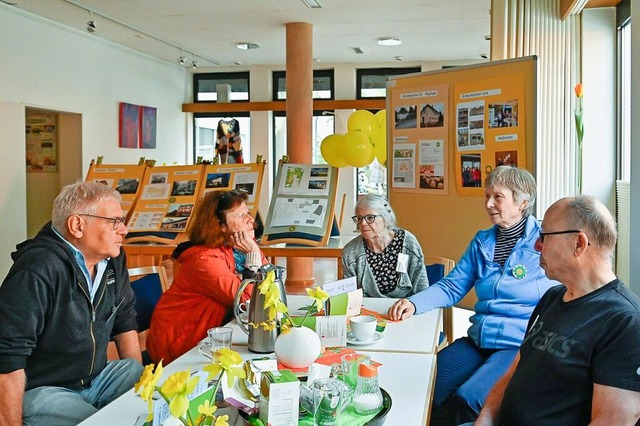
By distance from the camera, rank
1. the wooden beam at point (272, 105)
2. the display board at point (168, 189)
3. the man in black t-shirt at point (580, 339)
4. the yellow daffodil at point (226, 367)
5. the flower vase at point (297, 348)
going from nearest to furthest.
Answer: the yellow daffodil at point (226, 367), the man in black t-shirt at point (580, 339), the flower vase at point (297, 348), the display board at point (168, 189), the wooden beam at point (272, 105)

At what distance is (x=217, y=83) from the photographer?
11016 millimetres

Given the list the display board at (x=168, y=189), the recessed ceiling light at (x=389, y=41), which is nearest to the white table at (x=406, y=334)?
the display board at (x=168, y=189)

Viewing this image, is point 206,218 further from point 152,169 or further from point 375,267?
point 152,169

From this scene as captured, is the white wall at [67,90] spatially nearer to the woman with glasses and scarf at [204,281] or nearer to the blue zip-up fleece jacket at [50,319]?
the woman with glasses and scarf at [204,281]

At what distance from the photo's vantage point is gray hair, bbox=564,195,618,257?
1733 millimetres

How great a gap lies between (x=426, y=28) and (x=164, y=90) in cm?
447

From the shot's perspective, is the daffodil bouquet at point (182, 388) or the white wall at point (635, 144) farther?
the white wall at point (635, 144)

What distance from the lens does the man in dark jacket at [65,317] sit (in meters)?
2.00

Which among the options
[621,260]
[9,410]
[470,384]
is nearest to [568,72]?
[621,260]

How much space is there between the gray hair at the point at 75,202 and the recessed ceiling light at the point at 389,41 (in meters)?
6.55

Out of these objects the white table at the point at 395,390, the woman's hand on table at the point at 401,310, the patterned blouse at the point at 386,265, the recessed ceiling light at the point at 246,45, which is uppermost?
the recessed ceiling light at the point at 246,45

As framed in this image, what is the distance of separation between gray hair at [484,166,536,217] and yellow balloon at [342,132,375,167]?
→ 13.0ft

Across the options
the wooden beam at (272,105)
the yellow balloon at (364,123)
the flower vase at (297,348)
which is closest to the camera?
the flower vase at (297,348)

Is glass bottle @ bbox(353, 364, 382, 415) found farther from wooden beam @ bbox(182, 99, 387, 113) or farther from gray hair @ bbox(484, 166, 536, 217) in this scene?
wooden beam @ bbox(182, 99, 387, 113)
